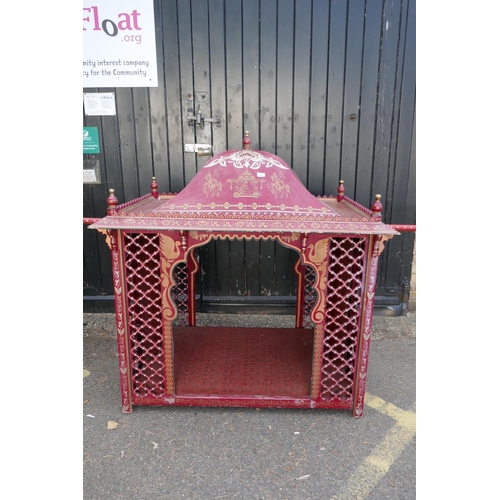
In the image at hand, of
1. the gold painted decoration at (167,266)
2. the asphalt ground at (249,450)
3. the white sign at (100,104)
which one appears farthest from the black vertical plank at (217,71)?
the asphalt ground at (249,450)

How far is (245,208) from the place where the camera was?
7.51 feet

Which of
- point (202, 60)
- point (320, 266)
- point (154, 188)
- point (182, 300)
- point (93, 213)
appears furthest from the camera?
point (93, 213)

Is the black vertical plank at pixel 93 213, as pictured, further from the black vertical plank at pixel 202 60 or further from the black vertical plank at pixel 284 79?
the black vertical plank at pixel 284 79

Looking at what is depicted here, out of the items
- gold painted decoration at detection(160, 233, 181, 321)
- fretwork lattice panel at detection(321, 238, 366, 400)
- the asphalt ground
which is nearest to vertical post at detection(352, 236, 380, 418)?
fretwork lattice panel at detection(321, 238, 366, 400)

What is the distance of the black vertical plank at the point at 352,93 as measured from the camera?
3.40 m

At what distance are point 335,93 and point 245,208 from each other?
2017 mm

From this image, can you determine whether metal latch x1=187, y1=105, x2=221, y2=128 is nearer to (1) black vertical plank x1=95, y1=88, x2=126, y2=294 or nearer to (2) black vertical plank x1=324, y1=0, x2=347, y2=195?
(1) black vertical plank x1=95, y1=88, x2=126, y2=294

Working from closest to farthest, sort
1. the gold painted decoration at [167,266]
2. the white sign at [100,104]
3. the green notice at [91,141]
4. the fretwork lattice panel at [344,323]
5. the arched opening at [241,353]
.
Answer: the gold painted decoration at [167,266] < the fretwork lattice panel at [344,323] < the arched opening at [241,353] < the white sign at [100,104] < the green notice at [91,141]

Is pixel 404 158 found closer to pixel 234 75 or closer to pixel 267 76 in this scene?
pixel 267 76

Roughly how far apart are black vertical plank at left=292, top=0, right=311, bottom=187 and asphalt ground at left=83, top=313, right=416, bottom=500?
2.26m

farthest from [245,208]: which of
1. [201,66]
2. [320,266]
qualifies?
[201,66]

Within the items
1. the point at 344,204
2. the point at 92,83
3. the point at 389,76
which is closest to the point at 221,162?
the point at 344,204

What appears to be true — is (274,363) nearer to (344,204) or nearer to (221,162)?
(344,204)

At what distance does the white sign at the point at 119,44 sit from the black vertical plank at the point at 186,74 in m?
0.26
